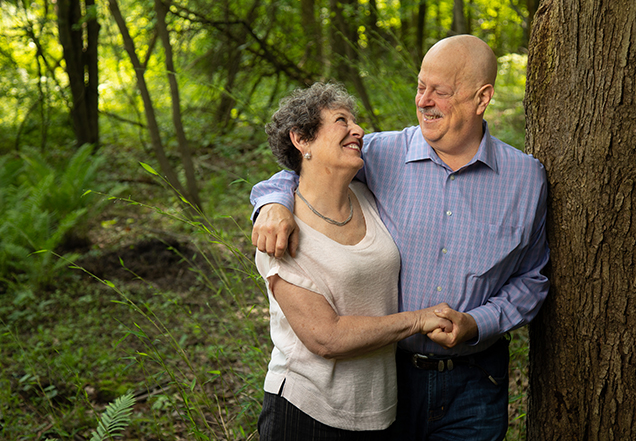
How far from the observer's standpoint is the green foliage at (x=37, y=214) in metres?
4.45

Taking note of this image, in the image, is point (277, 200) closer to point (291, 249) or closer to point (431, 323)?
point (291, 249)

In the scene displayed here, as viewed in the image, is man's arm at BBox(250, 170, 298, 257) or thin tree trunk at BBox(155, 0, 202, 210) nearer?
man's arm at BBox(250, 170, 298, 257)

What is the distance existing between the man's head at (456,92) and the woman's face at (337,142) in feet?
0.91

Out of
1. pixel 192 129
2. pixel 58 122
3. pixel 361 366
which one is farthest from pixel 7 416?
pixel 58 122

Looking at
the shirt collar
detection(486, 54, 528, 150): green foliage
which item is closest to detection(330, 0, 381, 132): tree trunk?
detection(486, 54, 528, 150): green foliage

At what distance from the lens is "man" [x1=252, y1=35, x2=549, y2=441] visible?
1.66 meters

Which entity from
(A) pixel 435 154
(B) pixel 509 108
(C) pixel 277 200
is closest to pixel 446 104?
(A) pixel 435 154

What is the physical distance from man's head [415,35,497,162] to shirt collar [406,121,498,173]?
4 cm

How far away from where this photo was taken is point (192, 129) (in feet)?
25.5

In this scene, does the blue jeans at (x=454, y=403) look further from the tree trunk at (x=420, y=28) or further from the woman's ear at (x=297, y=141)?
the tree trunk at (x=420, y=28)

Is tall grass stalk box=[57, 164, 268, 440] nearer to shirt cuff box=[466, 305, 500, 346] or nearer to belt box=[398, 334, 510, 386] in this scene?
belt box=[398, 334, 510, 386]

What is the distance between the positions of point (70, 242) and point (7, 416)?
288cm

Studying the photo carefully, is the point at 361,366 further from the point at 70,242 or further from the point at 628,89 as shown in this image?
the point at 70,242

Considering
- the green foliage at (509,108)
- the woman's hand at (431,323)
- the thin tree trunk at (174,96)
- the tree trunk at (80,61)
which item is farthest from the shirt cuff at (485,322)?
the tree trunk at (80,61)
